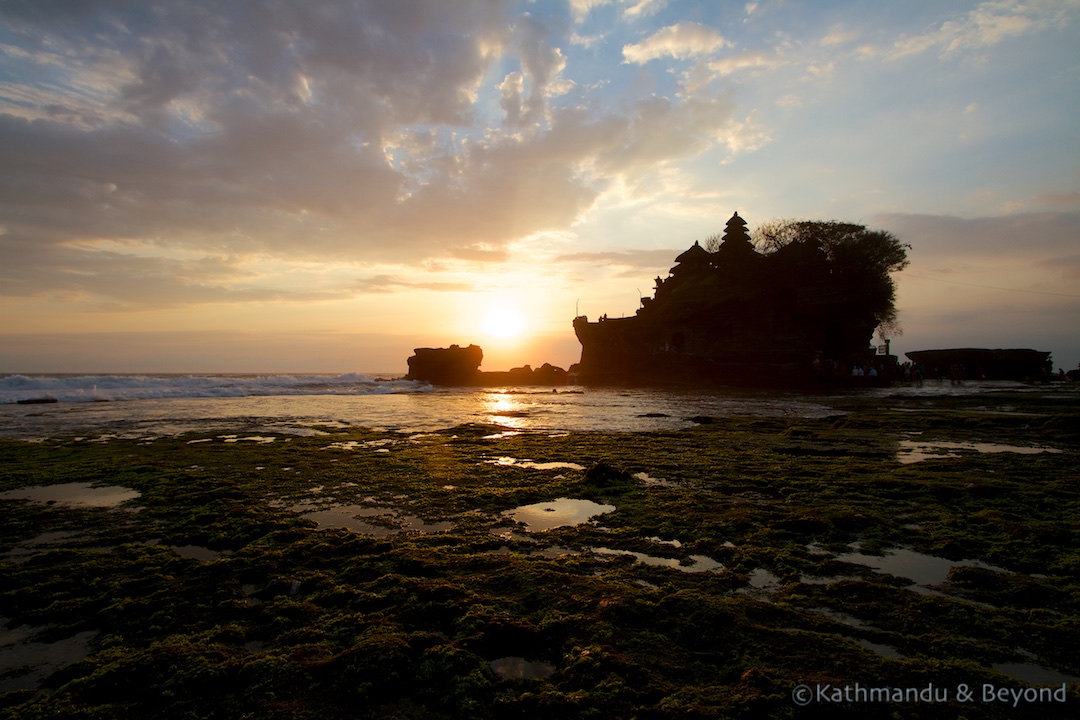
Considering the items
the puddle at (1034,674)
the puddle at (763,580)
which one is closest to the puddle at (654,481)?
the puddle at (763,580)

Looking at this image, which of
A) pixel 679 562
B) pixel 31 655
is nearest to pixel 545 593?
pixel 679 562

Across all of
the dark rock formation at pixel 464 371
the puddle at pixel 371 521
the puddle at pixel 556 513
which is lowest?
the puddle at pixel 556 513

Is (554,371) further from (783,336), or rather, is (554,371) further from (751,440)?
(751,440)

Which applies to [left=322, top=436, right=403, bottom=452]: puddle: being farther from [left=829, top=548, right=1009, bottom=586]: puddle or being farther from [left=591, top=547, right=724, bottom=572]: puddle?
[left=829, top=548, right=1009, bottom=586]: puddle

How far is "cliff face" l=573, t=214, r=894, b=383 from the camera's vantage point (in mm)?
50500

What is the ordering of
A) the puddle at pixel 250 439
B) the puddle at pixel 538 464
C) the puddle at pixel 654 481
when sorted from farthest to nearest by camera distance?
1. the puddle at pixel 250 439
2. the puddle at pixel 538 464
3. the puddle at pixel 654 481

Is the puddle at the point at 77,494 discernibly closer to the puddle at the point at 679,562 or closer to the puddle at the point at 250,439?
the puddle at the point at 250,439

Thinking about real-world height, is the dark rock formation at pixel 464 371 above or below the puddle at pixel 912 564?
above

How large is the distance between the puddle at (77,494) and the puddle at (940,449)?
1479cm

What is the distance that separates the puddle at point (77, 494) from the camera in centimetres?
817

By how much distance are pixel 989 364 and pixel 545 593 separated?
76.9 metres

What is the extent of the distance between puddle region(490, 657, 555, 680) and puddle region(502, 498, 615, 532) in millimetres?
2993

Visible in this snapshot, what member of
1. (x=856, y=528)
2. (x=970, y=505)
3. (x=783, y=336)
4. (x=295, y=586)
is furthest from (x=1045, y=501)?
(x=783, y=336)

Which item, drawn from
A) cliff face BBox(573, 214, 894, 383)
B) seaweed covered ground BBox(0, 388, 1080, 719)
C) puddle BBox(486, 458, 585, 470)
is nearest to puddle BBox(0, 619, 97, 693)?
seaweed covered ground BBox(0, 388, 1080, 719)
